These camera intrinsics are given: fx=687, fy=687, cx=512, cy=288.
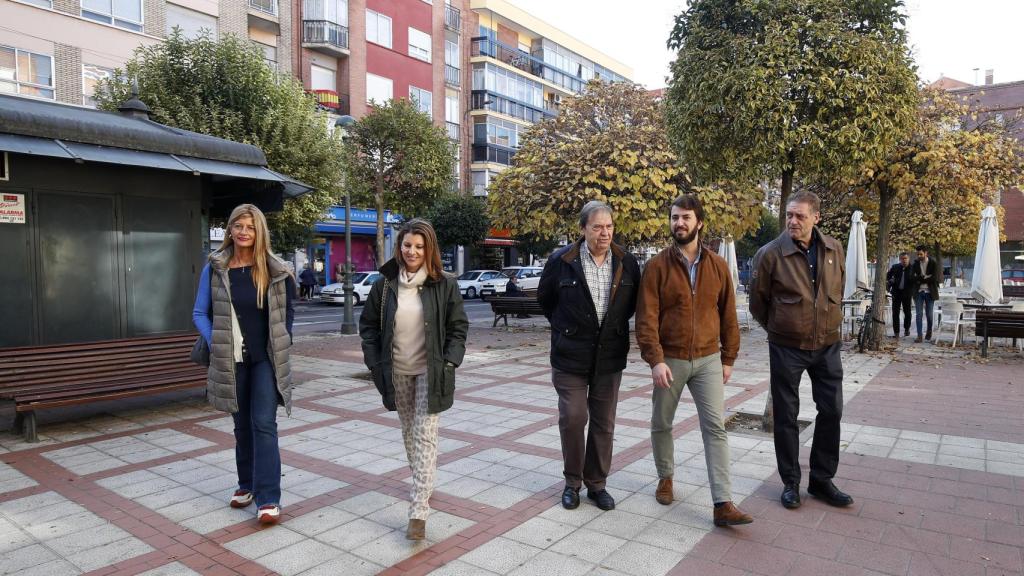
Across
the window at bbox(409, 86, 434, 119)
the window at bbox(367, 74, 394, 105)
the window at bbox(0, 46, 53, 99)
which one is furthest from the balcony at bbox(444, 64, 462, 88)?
the window at bbox(0, 46, 53, 99)

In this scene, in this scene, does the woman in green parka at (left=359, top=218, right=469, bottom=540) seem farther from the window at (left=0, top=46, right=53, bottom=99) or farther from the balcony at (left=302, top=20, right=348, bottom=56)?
the balcony at (left=302, top=20, right=348, bottom=56)

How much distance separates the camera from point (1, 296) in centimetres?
704

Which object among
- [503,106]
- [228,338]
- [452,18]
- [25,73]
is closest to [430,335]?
[228,338]

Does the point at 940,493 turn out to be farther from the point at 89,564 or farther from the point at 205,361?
the point at 89,564

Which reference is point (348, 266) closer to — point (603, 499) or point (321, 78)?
point (603, 499)

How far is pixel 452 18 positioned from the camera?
39.3 metres

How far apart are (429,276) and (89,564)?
231 centimetres

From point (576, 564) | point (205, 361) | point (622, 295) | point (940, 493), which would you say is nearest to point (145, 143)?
point (205, 361)

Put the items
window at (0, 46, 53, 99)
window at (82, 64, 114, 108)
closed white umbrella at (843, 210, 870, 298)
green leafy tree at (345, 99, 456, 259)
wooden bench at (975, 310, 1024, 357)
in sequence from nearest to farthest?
wooden bench at (975, 310, 1024, 357)
closed white umbrella at (843, 210, 870, 298)
window at (0, 46, 53, 99)
green leafy tree at (345, 99, 456, 259)
window at (82, 64, 114, 108)

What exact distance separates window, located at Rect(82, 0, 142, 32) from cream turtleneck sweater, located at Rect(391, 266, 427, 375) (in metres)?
23.8

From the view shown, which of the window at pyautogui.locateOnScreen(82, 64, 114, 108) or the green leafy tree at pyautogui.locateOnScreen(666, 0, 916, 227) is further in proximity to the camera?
the window at pyautogui.locateOnScreen(82, 64, 114, 108)

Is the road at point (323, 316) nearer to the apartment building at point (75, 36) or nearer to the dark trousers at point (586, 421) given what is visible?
the apartment building at point (75, 36)

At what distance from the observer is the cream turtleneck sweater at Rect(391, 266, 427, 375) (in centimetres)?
389

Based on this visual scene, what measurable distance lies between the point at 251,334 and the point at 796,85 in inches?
219
